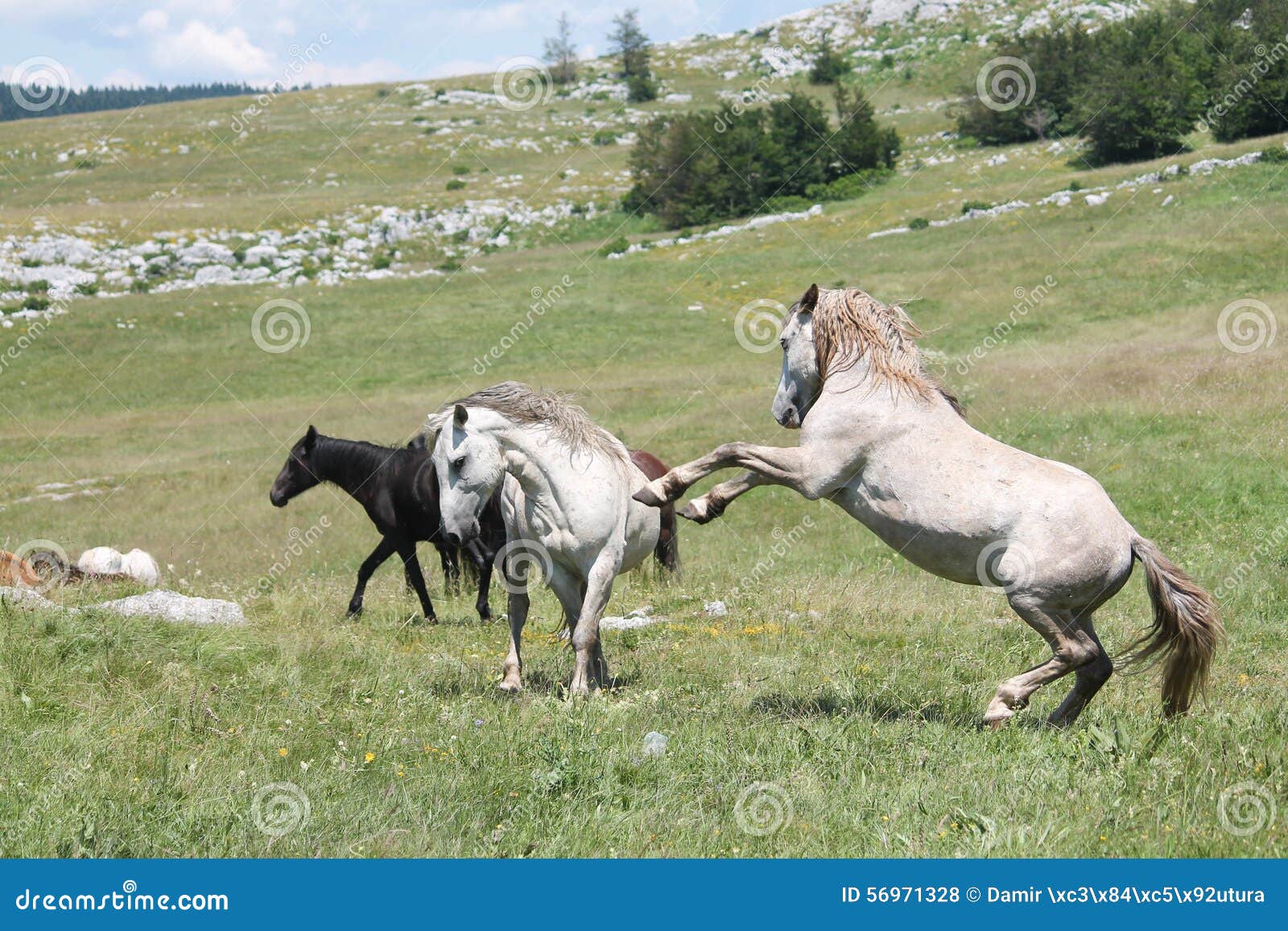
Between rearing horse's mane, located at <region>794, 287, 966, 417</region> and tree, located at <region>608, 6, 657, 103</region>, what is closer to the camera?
rearing horse's mane, located at <region>794, 287, 966, 417</region>

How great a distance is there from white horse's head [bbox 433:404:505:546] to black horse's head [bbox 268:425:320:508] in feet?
22.0

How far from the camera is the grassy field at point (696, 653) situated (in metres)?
5.14

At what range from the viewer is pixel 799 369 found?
7090 millimetres

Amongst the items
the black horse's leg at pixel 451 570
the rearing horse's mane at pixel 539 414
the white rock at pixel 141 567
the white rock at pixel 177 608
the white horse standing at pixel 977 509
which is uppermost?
the rearing horse's mane at pixel 539 414

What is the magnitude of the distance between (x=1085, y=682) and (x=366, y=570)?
29.2 ft

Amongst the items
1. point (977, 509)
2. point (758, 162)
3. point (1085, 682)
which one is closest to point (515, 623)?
point (977, 509)

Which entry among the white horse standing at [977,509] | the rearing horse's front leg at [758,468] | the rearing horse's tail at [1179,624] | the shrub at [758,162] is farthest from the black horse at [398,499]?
the shrub at [758,162]

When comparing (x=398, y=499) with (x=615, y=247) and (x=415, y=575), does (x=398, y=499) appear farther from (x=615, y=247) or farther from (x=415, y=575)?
(x=615, y=247)

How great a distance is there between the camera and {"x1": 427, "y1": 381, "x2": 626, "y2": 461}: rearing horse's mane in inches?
310

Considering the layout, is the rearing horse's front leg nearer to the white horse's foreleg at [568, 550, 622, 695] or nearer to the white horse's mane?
the white horse's mane

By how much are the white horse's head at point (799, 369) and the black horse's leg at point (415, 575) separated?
614 cm

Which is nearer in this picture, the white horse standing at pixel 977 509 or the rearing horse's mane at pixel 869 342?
the white horse standing at pixel 977 509

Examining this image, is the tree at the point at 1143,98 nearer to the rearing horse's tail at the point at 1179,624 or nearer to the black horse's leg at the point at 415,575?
the black horse's leg at the point at 415,575

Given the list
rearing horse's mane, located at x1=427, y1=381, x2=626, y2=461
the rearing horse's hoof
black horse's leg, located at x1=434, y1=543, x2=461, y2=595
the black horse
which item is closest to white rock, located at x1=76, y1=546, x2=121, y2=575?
the black horse
